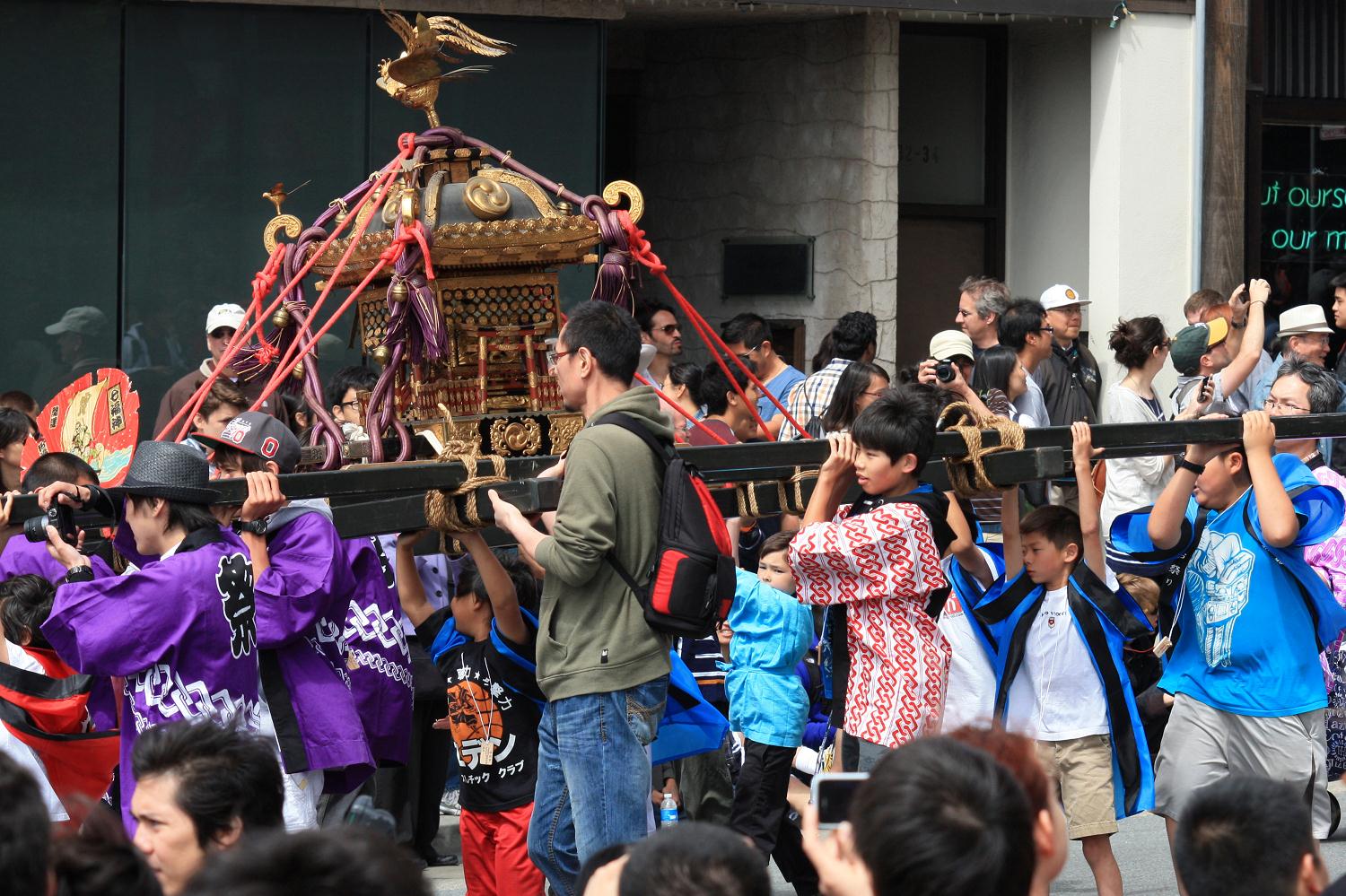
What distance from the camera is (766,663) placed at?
5.93 meters

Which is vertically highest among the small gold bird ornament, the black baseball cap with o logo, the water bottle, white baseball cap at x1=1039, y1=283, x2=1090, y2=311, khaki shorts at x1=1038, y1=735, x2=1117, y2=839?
the small gold bird ornament

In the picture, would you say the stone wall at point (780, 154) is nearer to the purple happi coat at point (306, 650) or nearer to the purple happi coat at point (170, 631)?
the purple happi coat at point (306, 650)

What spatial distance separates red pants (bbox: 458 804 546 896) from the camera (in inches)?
209

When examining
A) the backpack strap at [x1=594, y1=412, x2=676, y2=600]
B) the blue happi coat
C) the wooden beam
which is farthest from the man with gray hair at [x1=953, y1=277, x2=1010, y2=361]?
the backpack strap at [x1=594, y1=412, x2=676, y2=600]

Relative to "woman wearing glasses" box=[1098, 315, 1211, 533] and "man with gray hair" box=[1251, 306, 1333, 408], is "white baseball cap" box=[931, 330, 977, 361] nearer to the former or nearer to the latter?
"woman wearing glasses" box=[1098, 315, 1211, 533]

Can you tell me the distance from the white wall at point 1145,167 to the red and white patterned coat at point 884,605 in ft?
20.8

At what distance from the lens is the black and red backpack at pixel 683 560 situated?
442 cm

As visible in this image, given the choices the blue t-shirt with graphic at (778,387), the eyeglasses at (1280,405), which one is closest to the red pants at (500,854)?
the eyeglasses at (1280,405)

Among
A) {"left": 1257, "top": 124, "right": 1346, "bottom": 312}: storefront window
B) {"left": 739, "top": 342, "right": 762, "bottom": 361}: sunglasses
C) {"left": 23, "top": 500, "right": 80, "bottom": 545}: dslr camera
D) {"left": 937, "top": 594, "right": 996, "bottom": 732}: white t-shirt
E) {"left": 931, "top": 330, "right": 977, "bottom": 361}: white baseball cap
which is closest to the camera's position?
{"left": 23, "top": 500, "right": 80, "bottom": 545}: dslr camera

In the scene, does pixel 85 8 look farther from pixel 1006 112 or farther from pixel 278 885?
pixel 278 885

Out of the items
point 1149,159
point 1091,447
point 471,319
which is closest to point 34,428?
point 471,319

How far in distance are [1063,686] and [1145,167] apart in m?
6.35

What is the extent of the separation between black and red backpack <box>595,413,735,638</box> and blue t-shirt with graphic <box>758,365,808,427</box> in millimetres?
4017

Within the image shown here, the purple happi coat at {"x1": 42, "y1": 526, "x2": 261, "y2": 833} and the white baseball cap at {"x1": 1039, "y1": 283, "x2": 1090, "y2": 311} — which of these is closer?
the purple happi coat at {"x1": 42, "y1": 526, "x2": 261, "y2": 833}
